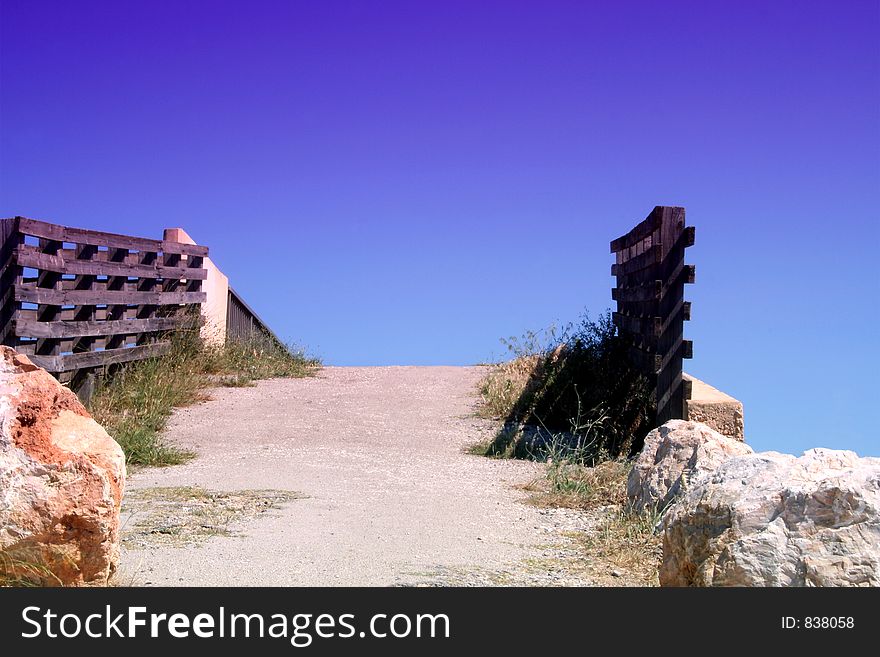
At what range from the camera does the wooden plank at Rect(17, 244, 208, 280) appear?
9.63 meters

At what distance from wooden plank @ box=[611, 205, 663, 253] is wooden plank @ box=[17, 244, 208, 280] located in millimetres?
7014

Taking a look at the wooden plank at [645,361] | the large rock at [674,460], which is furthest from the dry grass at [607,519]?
the wooden plank at [645,361]

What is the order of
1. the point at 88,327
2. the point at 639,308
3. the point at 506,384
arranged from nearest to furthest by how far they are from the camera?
the point at 639,308, the point at 88,327, the point at 506,384

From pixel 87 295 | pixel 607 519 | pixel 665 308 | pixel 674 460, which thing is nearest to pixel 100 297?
pixel 87 295

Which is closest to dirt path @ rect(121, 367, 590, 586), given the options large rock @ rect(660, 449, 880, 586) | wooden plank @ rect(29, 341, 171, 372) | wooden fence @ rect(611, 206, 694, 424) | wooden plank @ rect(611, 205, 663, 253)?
large rock @ rect(660, 449, 880, 586)

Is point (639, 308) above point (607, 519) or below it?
above

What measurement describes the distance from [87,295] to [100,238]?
878 mm

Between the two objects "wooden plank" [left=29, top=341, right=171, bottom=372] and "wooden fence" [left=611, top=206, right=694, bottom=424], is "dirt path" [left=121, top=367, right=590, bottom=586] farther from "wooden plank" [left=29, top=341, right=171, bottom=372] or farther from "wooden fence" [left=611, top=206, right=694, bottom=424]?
"wooden fence" [left=611, top=206, right=694, bottom=424]

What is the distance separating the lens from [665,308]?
8.75 meters

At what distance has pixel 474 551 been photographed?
491cm

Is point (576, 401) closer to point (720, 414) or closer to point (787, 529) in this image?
point (720, 414)

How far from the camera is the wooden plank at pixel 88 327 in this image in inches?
375
